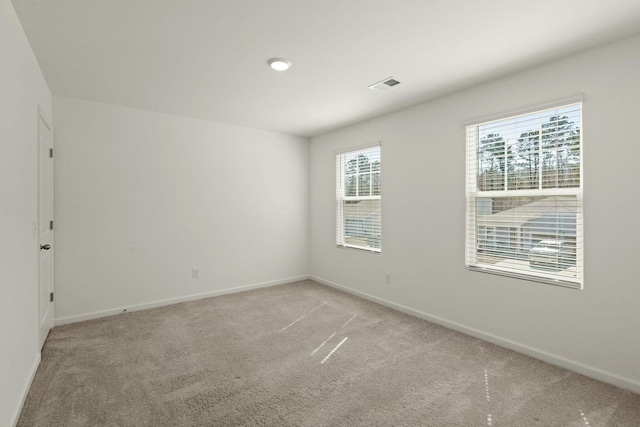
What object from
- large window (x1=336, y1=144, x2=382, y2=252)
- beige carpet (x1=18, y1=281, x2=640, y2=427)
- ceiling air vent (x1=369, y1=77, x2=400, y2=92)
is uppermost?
ceiling air vent (x1=369, y1=77, x2=400, y2=92)

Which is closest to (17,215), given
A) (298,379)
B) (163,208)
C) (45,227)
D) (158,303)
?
(45,227)

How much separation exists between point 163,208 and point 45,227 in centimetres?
124

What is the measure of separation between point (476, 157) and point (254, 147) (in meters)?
3.16

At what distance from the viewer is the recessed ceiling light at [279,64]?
8.59 feet

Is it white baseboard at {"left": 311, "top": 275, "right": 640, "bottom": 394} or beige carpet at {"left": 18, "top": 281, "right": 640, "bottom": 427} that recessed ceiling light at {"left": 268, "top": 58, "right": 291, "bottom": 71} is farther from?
white baseboard at {"left": 311, "top": 275, "right": 640, "bottom": 394}

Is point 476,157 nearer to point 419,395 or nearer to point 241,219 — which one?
point 419,395

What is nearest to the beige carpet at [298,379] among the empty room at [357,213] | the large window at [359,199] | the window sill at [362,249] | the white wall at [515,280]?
the empty room at [357,213]

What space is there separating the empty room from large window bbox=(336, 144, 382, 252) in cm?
5

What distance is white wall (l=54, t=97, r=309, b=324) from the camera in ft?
11.7

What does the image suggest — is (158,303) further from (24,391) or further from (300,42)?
(300,42)

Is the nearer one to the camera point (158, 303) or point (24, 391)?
point (24, 391)

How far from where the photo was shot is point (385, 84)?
10.3 feet

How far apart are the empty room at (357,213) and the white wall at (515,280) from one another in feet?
0.06

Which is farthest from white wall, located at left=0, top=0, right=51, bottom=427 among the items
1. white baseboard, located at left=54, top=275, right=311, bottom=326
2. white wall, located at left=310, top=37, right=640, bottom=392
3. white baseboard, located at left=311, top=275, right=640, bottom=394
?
white baseboard, located at left=311, top=275, right=640, bottom=394
